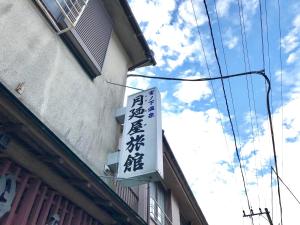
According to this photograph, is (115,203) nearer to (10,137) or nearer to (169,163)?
(10,137)

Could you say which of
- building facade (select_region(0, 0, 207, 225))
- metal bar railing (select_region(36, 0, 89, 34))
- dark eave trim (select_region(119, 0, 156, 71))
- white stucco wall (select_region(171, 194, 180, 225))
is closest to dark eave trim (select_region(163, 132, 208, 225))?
white stucco wall (select_region(171, 194, 180, 225))

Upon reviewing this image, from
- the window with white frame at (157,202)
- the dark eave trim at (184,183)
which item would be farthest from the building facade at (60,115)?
the dark eave trim at (184,183)

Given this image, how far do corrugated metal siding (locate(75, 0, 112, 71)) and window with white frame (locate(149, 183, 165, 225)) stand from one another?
607cm

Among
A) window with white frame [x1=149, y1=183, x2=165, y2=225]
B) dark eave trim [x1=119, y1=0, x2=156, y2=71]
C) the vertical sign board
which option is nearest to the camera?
the vertical sign board

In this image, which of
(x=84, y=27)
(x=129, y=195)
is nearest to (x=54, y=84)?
(x=84, y=27)

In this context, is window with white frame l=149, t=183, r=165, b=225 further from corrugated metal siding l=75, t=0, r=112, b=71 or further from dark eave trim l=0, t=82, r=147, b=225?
corrugated metal siding l=75, t=0, r=112, b=71

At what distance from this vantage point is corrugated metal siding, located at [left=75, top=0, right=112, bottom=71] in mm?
8898

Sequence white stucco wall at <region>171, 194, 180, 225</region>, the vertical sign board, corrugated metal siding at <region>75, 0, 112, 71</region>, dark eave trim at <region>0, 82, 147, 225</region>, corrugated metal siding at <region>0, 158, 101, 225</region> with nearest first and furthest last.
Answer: dark eave trim at <region>0, 82, 147, 225</region>, corrugated metal siding at <region>0, 158, 101, 225</region>, the vertical sign board, corrugated metal siding at <region>75, 0, 112, 71</region>, white stucco wall at <region>171, 194, 180, 225</region>

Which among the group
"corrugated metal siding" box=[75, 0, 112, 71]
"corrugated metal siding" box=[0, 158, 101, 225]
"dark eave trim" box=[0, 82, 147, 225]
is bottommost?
"corrugated metal siding" box=[0, 158, 101, 225]

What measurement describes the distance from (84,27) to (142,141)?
409 centimetres

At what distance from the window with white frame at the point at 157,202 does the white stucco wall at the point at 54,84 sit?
397 cm

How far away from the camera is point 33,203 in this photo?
545 cm

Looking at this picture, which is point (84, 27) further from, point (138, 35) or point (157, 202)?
point (157, 202)

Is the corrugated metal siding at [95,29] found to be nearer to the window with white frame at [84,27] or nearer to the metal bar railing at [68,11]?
the window with white frame at [84,27]
